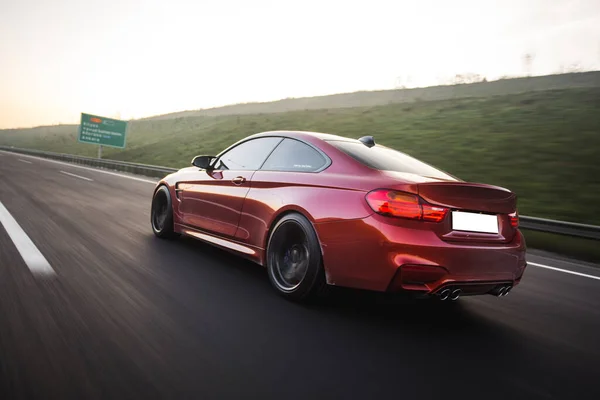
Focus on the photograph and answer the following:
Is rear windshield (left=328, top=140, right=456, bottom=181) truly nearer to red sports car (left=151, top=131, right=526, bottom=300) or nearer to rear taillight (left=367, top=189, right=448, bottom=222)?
red sports car (left=151, top=131, right=526, bottom=300)

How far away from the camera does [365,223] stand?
10.3 feet

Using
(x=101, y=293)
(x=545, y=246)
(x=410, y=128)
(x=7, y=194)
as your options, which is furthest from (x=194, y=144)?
(x=101, y=293)

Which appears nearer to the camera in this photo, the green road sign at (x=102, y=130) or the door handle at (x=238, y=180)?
the door handle at (x=238, y=180)

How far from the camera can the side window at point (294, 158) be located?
3.88 m

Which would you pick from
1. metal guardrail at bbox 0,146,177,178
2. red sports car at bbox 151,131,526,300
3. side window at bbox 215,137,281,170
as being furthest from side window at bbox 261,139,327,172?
metal guardrail at bbox 0,146,177,178

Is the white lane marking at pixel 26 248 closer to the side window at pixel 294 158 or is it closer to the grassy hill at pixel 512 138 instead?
the side window at pixel 294 158

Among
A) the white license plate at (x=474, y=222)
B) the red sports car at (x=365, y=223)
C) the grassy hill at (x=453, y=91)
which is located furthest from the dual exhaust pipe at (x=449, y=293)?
the grassy hill at (x=453, y=91)

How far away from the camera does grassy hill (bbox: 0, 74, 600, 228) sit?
1105 centimetres

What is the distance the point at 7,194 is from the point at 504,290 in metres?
9.72

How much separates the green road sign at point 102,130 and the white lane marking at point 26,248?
107 feet

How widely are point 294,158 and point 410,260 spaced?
1.58 metres

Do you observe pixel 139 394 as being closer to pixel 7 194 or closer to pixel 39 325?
pixel 39 325

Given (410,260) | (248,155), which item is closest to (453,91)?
(248,155)

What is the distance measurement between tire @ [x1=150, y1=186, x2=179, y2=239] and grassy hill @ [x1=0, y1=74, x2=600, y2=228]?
8.08 m
